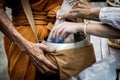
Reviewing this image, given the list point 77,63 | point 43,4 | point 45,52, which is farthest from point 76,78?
point 43,4

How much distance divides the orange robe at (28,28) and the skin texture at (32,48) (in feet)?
0.32

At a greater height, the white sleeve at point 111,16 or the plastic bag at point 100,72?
the white sleeve at point 111,16

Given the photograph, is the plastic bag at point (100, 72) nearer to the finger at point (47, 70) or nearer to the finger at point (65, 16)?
the finger at point (47, 70)

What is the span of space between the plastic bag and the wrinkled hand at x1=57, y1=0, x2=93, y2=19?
0.24 m

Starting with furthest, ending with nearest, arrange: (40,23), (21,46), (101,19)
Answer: (40,23)
(21,46)
(101,19)

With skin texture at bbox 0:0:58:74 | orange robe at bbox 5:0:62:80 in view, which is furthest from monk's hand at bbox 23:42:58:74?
orange robe at bbox 5:0:62:80

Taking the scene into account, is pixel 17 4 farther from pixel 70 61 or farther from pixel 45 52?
pixel 70 61

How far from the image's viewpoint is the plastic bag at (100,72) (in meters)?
1.20

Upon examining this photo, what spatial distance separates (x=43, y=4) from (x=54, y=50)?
306 millimetres

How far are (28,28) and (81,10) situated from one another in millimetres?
320

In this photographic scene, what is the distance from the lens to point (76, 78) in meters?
1.22

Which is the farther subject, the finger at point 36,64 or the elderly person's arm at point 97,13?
the finger at point 36,64

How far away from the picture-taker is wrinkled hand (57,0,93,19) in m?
1.29

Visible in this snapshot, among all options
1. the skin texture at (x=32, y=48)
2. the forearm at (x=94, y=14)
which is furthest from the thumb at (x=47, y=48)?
the forearm at (x=94, y=14)
